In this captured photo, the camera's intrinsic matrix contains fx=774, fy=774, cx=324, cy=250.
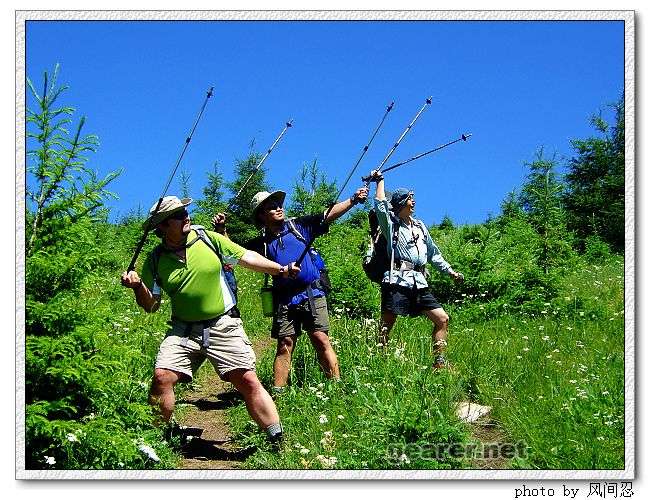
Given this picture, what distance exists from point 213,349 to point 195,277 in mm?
568

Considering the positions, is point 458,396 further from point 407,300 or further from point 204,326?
point 204,326

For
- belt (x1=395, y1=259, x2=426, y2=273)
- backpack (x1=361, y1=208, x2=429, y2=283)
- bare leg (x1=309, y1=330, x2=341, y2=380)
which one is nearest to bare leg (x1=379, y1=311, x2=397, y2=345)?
backpack (x1=361, y1=208, x2=429, y2=283)

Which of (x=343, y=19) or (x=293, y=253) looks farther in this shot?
(x=293, y=253)

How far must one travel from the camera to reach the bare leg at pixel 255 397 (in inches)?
232

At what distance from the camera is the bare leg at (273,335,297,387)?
6.96m

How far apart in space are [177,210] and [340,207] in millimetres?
1626

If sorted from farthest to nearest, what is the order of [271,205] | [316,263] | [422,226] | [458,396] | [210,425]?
[422,226], [316,263], [210,425], [271,205], [458,396]

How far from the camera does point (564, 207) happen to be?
979 centimetres

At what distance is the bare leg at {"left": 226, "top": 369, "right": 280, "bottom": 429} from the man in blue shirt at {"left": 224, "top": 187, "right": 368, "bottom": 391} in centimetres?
102

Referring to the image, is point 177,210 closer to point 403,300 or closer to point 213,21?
point 213,21

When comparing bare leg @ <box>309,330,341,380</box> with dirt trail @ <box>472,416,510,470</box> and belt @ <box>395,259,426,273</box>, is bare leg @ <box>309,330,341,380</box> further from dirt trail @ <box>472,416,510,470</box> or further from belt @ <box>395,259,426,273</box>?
dirt trail @ <box>472,416,510,470</box>

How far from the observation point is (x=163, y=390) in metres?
5.86

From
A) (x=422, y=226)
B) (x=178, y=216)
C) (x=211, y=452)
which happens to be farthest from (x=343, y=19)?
(x=211, y=452)
